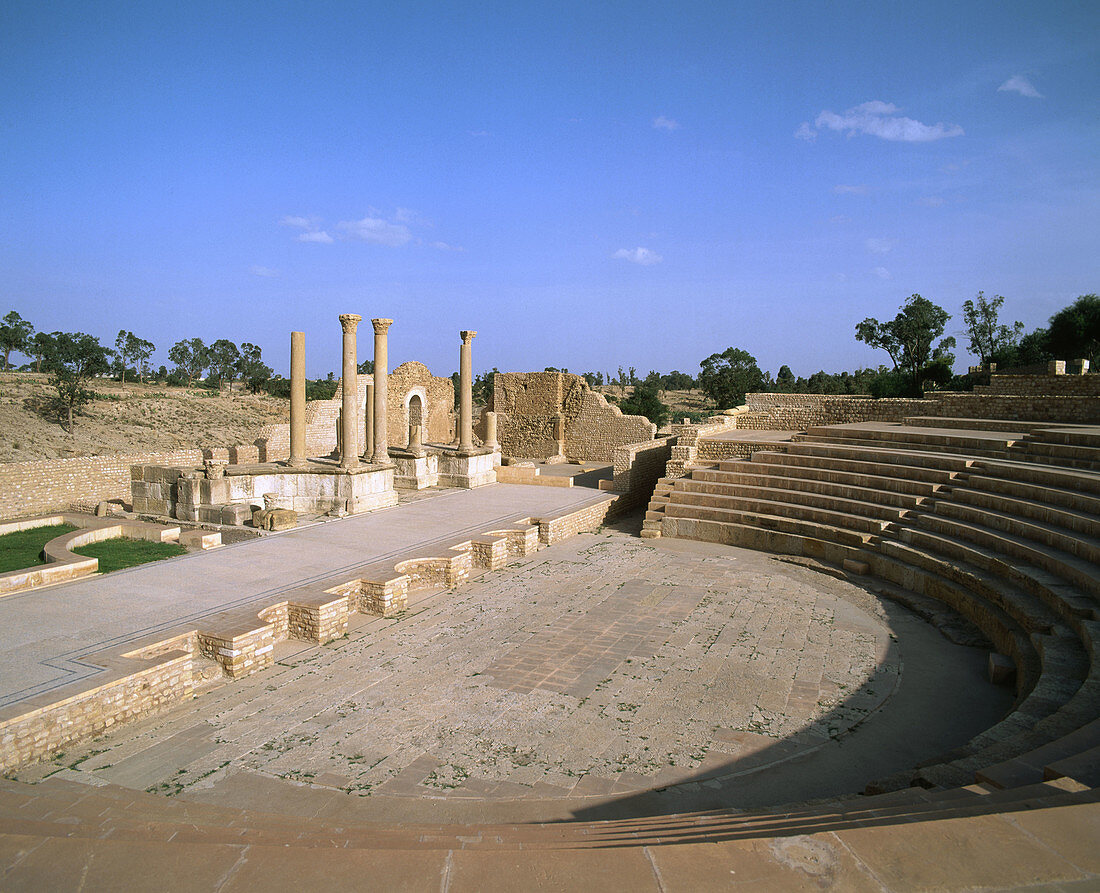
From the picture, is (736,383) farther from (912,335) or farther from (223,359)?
(223,359)

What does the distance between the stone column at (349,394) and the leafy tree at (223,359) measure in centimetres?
5201

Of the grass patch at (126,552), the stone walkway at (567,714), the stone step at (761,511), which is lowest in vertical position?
the stone walkway at (567,714)

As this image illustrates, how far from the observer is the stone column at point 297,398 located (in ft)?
49.7

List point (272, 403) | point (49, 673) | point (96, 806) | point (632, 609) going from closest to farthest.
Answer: point (96, 806) < point (49, 673) < point (632, 609) < point (272, 403)

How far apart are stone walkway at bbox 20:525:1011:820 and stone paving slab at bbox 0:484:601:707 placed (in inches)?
45.1

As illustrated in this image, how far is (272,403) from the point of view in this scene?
4025 cm

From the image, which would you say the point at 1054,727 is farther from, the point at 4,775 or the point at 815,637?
the point at 4,775

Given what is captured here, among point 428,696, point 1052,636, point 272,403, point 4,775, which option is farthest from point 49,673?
point 272,403

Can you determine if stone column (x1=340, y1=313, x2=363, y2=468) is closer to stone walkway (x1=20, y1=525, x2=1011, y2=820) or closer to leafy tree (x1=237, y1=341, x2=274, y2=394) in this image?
stone walkway (x1=20, y1=525, x2=1011, y2=820)

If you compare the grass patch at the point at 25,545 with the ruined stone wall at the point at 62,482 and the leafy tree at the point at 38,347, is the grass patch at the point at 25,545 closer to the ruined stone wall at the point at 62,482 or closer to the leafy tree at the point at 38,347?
the ruined stone wall at the point at 62,482

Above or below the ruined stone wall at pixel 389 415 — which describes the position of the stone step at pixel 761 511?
below

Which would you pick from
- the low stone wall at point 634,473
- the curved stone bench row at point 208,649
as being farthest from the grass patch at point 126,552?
the low stone wall at point 634,473

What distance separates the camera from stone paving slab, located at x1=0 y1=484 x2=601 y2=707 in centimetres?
670

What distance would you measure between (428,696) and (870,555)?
808cm
